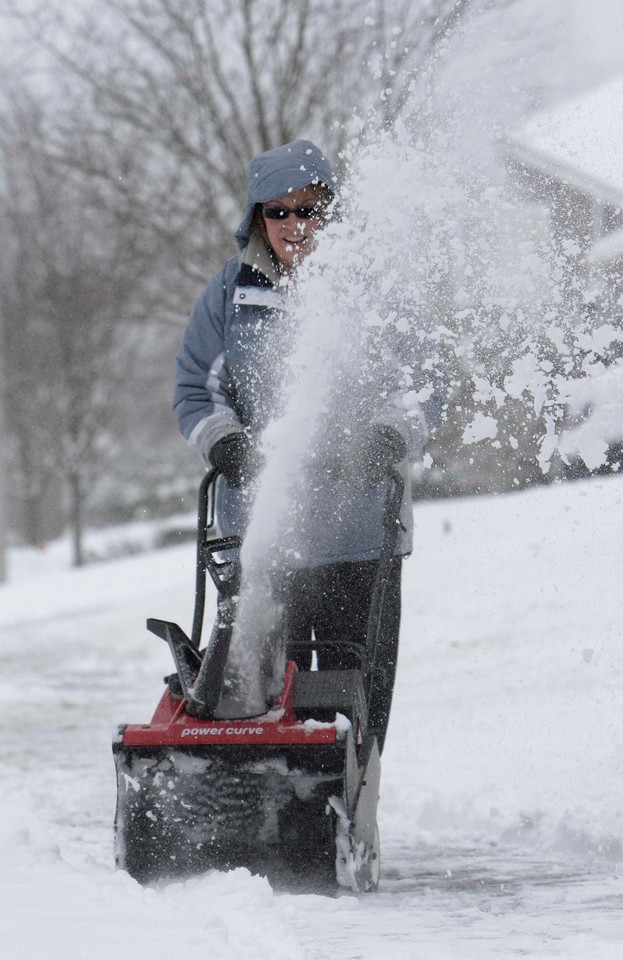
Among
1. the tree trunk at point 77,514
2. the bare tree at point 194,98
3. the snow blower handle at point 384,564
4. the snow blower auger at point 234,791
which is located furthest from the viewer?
the tree trunk at point 77,514

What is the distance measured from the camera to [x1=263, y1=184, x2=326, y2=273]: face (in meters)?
3.71

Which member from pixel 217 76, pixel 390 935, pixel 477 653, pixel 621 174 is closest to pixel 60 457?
pixel 217 76

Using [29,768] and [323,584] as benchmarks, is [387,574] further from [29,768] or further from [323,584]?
[29,768]

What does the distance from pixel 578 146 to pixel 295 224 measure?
1.21 m

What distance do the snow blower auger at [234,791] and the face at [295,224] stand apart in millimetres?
972

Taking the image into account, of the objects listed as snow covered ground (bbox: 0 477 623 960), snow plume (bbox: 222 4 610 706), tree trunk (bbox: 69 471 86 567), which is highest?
snow plume (bbox: 222 4 610 706)

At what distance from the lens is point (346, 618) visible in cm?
→ 383

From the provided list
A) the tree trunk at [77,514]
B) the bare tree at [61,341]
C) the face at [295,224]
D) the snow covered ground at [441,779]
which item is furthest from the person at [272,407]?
the tree trunk at [77,514]

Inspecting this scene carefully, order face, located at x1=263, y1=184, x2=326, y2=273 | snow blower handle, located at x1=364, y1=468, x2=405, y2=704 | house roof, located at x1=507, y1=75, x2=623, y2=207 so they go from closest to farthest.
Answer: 1. snow blower handle, located at x1=364, y1=468, x2=405, y2=704
2. face, located at x1=263, y1=184, x2=326, y2=273
3. house roof, located at x1=507, y1=75, x2=623, y2=207

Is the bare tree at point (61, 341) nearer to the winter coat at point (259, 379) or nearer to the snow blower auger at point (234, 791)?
the winter coat at point (259, 379)

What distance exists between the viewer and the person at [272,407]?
368 cm

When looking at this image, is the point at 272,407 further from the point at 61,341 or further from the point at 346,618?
the point at 61,341

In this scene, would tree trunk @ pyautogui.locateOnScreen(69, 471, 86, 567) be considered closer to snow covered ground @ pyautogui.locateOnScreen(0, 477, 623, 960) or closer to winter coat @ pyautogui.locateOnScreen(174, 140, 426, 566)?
snow covered ground @ pyautogui.locateOnScreen(0, 477, 623, 960)

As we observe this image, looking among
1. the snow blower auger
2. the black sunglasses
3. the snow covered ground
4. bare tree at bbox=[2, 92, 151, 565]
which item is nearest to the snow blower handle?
the snow blower auger
